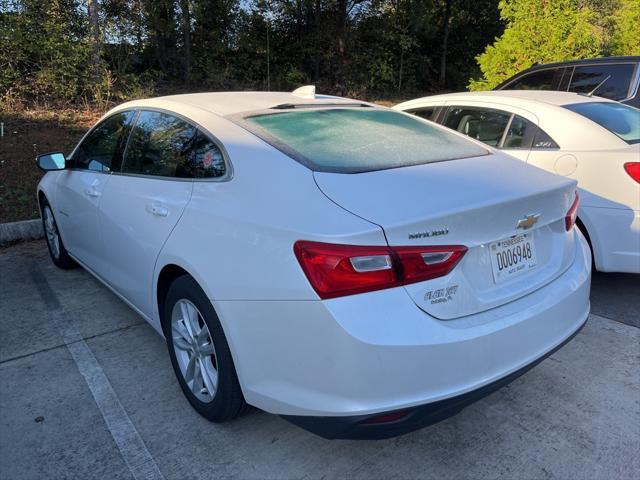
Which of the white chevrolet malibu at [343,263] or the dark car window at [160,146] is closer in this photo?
the white chevrolet malibu at [343,263]

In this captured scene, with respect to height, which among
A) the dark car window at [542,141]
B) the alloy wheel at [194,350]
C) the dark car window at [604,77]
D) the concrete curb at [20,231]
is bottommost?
the concrete curb at [20,231]

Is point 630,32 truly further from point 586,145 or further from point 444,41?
point 444,41

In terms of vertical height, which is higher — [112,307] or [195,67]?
[195,67]

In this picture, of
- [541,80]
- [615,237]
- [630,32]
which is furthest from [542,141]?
[630,32]

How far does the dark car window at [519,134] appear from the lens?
14.0 ft

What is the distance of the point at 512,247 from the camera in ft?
7.34

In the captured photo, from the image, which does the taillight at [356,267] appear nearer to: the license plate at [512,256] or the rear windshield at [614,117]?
the license plate at [512,256]

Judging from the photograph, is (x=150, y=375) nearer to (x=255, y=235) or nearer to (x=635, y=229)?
(x=255, y=235)

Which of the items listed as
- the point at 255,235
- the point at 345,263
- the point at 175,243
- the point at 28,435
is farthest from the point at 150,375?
the point at 345,263

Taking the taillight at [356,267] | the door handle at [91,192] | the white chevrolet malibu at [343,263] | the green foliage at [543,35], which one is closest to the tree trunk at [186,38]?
the green foliage at [543,35]

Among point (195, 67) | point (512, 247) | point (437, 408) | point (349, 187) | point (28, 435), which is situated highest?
point (195, 67)

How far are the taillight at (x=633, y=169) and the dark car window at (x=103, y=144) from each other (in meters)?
3.35

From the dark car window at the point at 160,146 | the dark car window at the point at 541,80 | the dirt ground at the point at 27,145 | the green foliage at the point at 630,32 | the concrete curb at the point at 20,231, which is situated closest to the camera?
the dark car window at the point at 160,146

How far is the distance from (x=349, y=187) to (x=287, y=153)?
391 mm
